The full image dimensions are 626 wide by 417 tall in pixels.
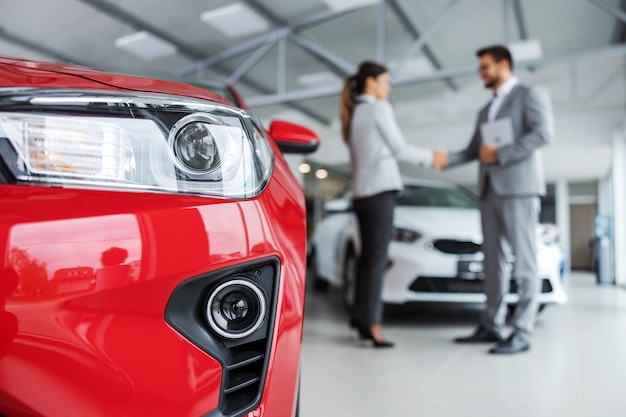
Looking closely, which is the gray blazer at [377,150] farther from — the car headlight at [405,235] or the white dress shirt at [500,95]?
the car headlight at [405,235]

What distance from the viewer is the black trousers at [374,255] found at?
2.60m

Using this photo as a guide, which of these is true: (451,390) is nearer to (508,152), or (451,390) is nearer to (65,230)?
(508,152)

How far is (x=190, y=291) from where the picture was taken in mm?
759

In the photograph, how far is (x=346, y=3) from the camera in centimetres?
716

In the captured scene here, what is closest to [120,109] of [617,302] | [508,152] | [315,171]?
[508,152]

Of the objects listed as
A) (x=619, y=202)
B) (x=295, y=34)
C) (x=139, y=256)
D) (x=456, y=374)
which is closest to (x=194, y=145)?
(x=139, y=256)

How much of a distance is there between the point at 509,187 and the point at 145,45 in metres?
6.47

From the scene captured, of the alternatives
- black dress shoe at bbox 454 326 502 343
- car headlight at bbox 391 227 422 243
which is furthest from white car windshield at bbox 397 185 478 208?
black dress shoe at bbox 454 326 502 343

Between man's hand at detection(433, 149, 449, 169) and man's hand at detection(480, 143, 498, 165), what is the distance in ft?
0.84

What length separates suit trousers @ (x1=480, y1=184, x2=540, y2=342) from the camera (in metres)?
2.48

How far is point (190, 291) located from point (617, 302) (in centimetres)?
555

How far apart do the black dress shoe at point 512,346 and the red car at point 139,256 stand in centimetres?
180

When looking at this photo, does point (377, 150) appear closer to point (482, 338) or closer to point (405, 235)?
point (405, 235)

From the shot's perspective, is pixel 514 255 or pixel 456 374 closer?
pixel 456 374
